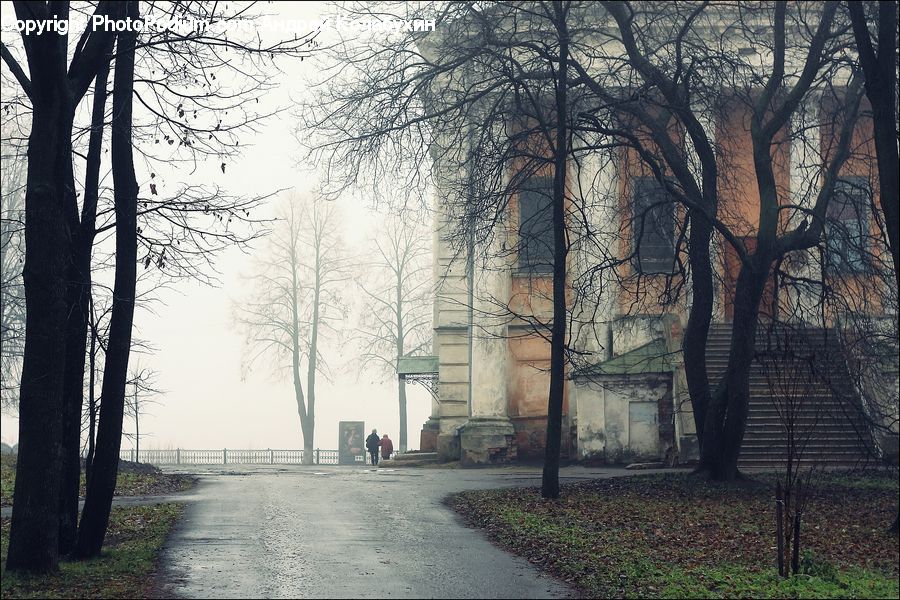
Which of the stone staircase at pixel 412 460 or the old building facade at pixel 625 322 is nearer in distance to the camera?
the old building facade at pixel 625 322

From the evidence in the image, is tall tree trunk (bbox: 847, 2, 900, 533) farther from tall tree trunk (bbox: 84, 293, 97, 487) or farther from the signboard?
the signboard

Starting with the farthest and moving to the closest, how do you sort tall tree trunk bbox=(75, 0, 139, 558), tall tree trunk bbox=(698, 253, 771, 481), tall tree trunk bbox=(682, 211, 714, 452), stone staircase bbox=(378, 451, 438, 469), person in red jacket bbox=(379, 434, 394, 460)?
1. person in red jacket bbox=(379, 434, 394, 460)
2. stone staircase bbox=(378, 451, 438, 469)
3. tall tree trunk bbox=(682, 211, 714, 452)
4. tall tree trunk bbox=(698, 253, 771, 481)
5. tall tree trunk bbox=(75, 0, 139, 558)

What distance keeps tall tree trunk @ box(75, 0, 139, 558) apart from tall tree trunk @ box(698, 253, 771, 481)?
1168 centimetres

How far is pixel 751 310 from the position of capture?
20.1 meters

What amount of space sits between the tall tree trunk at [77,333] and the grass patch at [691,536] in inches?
202

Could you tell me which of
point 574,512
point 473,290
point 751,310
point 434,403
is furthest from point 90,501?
point 434,403

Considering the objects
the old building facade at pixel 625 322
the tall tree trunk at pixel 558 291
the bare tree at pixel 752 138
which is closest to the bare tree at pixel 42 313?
the tall tree trunk at pixel 558 291

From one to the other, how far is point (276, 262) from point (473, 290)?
63.2 ft

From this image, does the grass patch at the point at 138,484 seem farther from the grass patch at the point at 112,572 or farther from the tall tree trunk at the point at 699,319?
the tall tree trunk at the point at 699,319

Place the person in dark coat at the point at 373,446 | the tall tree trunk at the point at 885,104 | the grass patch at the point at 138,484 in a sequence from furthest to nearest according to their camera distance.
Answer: the person in dark coat at the point at 373,446 < the grass patch at the point at 138,484 < the tall tree trunk at the point at 885,104

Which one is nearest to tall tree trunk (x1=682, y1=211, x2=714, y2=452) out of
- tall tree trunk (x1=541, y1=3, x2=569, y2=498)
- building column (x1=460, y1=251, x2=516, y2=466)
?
tall tree trunk (x1=541, y1=3, x2=569, y2=498)

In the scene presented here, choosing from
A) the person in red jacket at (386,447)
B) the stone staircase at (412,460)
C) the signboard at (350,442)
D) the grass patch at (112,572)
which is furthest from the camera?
the signboard at (350,442)

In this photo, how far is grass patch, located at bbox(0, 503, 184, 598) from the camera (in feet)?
32.6

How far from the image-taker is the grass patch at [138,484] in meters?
21.1
